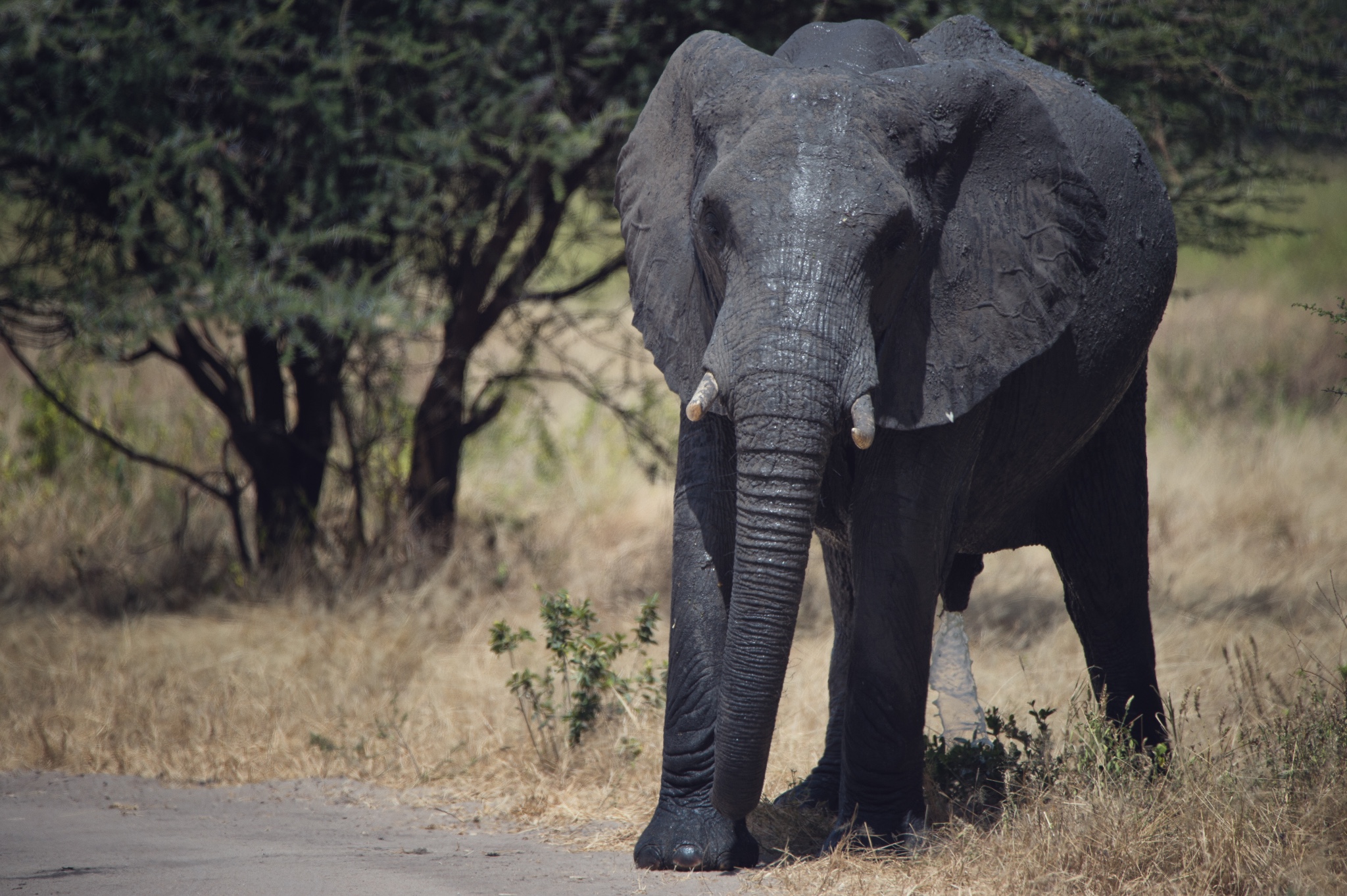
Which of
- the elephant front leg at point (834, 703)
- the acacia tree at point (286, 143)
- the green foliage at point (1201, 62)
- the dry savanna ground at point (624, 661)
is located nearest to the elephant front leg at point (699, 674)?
the dry savanna ground at point (624, 661)

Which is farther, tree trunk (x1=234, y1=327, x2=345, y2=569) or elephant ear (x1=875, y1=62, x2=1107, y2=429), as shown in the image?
tree trunk (x1=234, y1=327, x2=345, y2=569)

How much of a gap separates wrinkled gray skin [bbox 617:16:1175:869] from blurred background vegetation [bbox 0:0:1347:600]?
2.81m

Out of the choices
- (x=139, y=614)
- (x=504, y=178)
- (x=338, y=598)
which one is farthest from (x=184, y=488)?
(x=504, y=178)

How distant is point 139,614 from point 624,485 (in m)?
3.94

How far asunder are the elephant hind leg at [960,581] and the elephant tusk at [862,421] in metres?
1.74

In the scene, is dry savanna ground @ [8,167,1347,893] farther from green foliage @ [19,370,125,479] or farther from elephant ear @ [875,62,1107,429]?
elephant ear @ [875,62,1107,429]

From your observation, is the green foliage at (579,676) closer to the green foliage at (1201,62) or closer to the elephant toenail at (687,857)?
the elephant toenail at (687,857)

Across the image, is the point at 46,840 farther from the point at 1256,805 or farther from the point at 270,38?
the point at 270,38

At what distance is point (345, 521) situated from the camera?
26.2 feet

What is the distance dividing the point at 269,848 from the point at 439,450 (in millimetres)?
4146

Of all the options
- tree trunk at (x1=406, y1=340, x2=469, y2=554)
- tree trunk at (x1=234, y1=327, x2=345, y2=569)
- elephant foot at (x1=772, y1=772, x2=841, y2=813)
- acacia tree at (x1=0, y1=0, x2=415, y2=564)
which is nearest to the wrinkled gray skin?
elephant foot at (x1=772, y1=772, x2=841, y2=813)

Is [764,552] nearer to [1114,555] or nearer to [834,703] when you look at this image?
[834,703]

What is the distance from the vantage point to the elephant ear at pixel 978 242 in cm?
359

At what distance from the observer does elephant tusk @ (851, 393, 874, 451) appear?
312 centimetres
